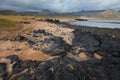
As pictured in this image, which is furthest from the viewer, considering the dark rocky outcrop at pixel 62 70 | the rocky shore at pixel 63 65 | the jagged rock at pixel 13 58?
the jagged rock at pixel 13 58

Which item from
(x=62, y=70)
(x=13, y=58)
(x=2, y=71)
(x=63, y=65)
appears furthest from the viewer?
(x=13, y=58)

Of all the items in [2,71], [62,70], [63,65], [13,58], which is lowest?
[2,71]

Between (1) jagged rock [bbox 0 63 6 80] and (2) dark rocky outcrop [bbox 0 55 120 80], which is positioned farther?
(1) jagged rock [bbox 0 63 6 80]

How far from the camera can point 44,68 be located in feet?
57.8

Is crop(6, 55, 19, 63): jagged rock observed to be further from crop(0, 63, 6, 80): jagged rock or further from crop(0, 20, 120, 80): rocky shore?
crop(0, 63, 6, 80): jagged rock

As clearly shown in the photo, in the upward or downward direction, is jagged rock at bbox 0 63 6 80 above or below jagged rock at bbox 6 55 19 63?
below

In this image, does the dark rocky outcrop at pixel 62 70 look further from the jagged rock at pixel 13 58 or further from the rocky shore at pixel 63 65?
the jagged rock at pixel 13 58

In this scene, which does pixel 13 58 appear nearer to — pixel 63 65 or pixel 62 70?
pixel 63 65

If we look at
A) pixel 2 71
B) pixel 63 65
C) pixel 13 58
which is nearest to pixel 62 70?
pixel 63 65

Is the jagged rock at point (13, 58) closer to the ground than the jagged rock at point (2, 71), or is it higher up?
higher up

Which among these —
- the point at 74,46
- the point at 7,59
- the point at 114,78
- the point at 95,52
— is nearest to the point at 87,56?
the point at 95,52

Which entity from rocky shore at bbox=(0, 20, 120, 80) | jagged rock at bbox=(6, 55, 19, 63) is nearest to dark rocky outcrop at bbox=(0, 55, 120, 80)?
rocky shore at bbox=(0, 20, 120, 80)

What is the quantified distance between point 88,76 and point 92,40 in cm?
1198

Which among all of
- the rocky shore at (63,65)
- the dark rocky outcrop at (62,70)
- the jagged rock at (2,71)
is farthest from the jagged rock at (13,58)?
the jagged rock at (2,71)
